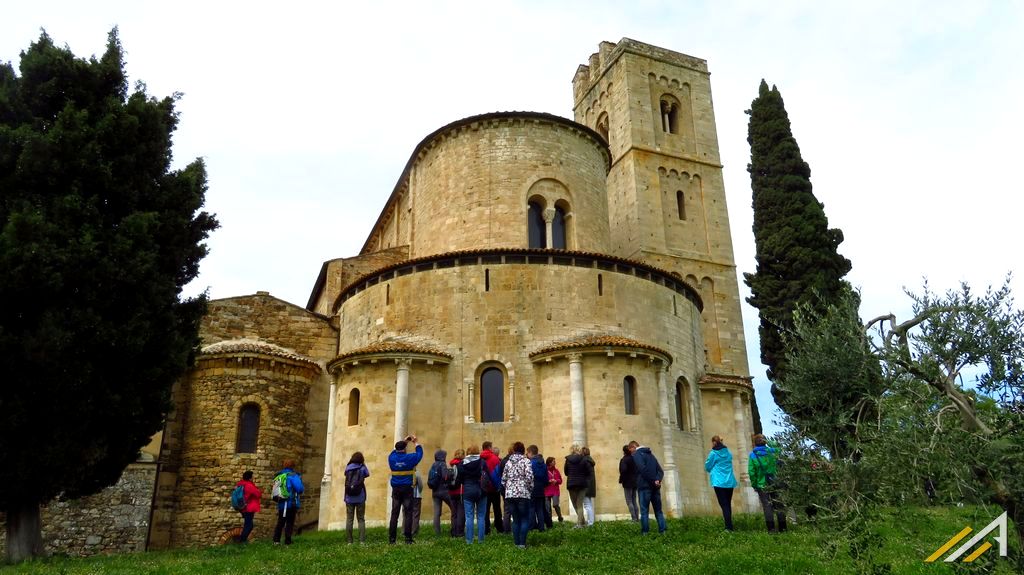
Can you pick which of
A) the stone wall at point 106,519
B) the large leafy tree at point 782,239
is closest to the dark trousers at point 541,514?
the stone wall at point 106,519

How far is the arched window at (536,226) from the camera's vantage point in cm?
2411

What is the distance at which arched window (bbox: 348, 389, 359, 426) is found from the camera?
1891cm

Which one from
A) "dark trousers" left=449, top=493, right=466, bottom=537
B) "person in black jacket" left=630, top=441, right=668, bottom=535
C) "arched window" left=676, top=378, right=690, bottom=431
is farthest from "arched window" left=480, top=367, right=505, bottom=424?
"person in black jacket" left=630, top=441, right=668, bottom=535

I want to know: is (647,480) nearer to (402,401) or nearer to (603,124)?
(402,401)

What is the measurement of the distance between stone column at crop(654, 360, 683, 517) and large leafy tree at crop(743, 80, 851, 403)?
7743 mm

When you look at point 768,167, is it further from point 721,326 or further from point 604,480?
point 604,480

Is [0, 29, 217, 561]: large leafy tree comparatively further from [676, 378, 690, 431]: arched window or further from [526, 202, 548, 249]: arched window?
[676, 378, 690, 431]: arched window

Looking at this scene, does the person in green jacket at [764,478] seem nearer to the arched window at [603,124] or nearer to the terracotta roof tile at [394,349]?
the terracotta roof tile at [394,349]

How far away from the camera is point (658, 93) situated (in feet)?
114

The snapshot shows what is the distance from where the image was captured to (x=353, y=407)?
19094 mm

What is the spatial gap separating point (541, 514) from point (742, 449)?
40.1ft

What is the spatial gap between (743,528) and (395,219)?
22508 millimetres

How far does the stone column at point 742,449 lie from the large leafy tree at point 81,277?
55.7 feet

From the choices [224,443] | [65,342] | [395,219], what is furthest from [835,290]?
[65,342]
